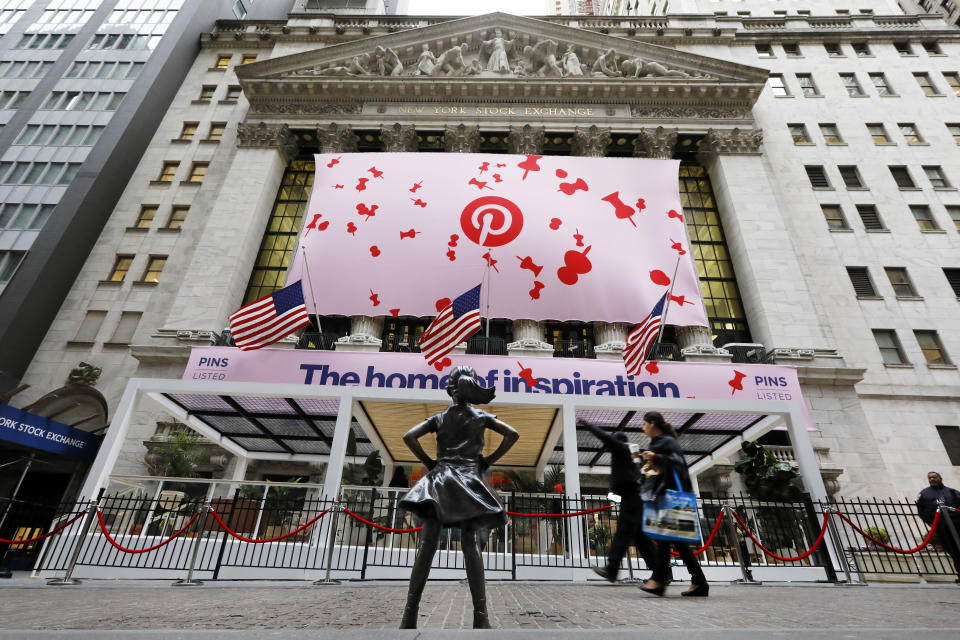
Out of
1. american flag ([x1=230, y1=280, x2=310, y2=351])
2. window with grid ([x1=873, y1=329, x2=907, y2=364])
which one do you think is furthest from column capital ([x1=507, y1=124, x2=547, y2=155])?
window with grid ([x1=873, y1=329, x2=907, y2=364])

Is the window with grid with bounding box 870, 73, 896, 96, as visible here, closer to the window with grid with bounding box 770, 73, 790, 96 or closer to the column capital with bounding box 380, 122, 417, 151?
the window with grid with bounding box 770, 73, 790, 96

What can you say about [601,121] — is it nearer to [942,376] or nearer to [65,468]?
[942,376]

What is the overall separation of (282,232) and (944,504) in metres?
28.7

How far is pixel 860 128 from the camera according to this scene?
96.8 ft

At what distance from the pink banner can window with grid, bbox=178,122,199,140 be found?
64.1 ft

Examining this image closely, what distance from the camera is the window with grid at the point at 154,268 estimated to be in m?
25.5

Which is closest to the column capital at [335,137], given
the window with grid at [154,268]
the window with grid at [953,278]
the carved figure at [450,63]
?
the carved figure at [450,63]

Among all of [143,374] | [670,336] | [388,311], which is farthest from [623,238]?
[143,374]

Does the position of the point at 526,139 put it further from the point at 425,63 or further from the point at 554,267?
the point at 554,267

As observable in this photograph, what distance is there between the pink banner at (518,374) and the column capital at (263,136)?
49.7 ft

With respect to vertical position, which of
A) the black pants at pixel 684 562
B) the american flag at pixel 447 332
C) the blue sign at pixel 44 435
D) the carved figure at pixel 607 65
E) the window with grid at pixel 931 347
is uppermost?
the carved figure at pixel 607 65

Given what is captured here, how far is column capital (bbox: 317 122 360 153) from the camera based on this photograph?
91.8ft

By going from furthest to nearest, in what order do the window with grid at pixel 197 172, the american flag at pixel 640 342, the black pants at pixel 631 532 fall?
the window with grid at pixel 197 172 < the american flag at pixel 640 342 < the black pants at pixel 631 532

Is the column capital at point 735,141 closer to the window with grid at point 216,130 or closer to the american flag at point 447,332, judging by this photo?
Result: the american flag at point 447,332
